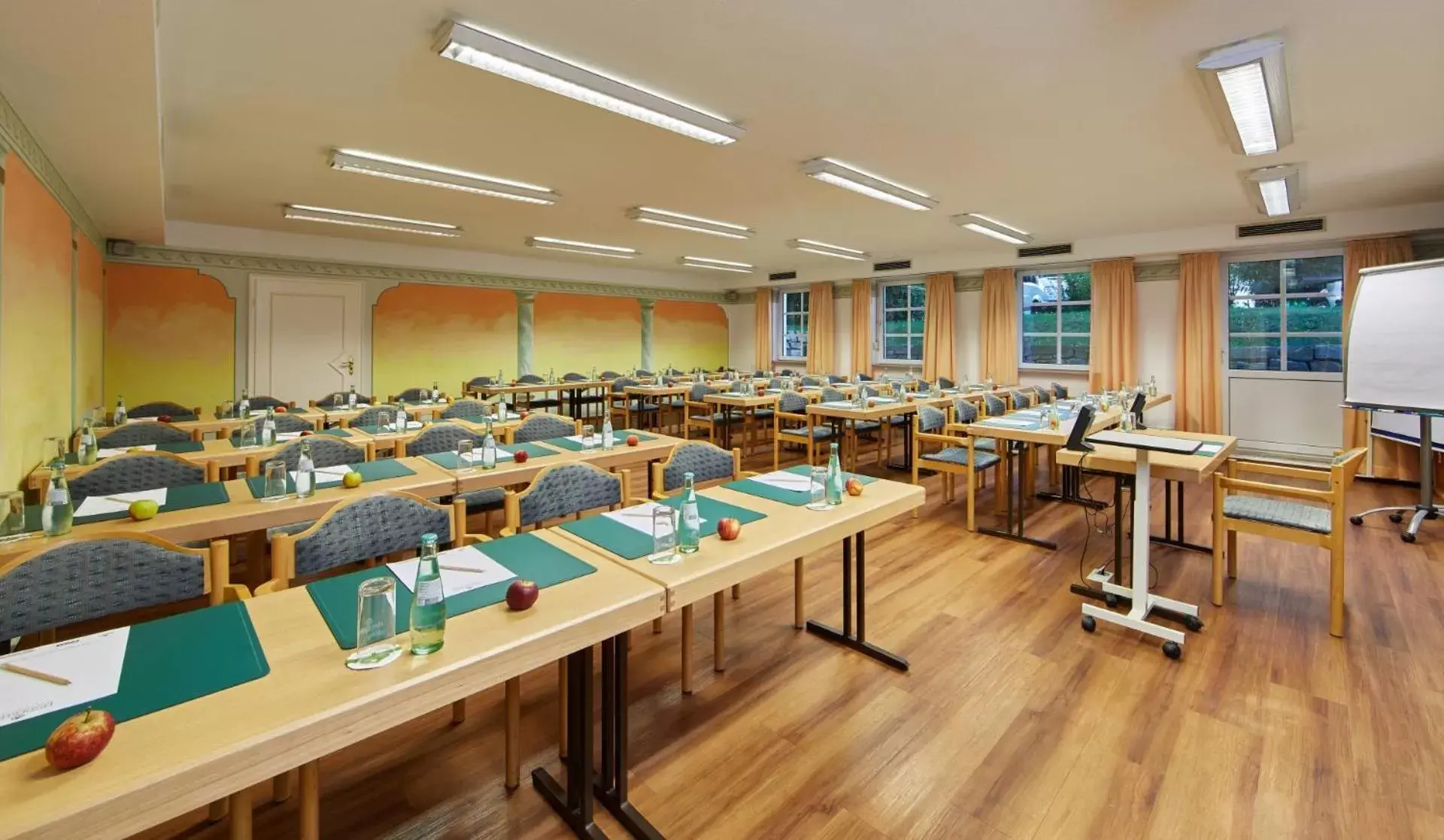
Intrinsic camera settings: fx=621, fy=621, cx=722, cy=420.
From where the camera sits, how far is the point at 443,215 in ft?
22.6

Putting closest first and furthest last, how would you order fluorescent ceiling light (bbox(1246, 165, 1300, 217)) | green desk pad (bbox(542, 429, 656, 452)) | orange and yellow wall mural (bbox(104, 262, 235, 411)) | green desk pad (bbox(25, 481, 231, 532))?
green desk pad (bbox(25, 481, 231, 532)), green desk pad (bbox(542, 429, 656, 452)), fluorescent ceiling light (bbox(1246, 165, 1300, 217)), orange and yellow wall mural (bbox(104, 262, 235, 411))

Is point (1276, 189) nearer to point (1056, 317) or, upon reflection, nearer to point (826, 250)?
point (1056, 317)

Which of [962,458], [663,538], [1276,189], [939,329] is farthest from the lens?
[939,329]

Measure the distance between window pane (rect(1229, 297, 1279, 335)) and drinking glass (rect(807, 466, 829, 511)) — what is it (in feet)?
26.4

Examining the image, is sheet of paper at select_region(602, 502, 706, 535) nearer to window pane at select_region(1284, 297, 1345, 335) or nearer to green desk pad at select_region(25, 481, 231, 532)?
green desk pad at select_region(25, 481, 231, 532)

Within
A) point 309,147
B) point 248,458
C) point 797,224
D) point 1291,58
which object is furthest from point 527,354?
point 1291,58

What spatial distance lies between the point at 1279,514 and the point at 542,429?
4.32m

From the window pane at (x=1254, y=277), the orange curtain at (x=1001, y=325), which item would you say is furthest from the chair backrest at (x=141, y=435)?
the window pane at (x=1254, y=277)

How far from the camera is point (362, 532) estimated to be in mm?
2061

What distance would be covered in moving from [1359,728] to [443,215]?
7.87 metres

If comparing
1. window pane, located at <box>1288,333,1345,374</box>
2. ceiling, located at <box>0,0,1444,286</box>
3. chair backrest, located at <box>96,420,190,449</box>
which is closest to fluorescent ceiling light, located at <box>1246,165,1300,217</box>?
ceiling, located at <box>0,0,1444,286</box>

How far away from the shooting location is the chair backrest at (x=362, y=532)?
1.88 metres

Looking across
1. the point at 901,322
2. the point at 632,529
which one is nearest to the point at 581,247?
the point at 901,322

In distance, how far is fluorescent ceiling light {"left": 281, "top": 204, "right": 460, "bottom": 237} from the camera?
6.61 metres
